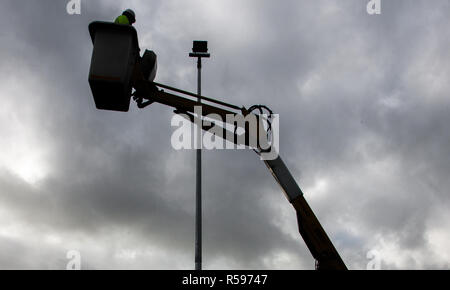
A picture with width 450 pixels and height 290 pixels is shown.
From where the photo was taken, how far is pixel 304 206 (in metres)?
9.77

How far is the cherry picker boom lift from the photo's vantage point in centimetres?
824

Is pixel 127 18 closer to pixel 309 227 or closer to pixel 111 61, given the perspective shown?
pixel 111 61

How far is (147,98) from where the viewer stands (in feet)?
31.6

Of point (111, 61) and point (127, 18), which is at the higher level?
point (127, 18)

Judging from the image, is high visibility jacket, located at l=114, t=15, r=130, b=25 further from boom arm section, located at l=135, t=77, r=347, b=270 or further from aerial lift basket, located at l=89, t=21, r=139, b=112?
boom arm section, located at l=135, t=77, r=347, b=270

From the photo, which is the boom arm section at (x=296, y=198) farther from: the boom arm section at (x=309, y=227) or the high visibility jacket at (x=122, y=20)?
the high visibility jacket at (x=122, y=20)

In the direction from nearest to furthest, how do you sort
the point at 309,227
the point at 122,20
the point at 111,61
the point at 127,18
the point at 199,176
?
the point at 111,61, the point at 122,20, the point at 127,18, the point at 309,227, the point at 199,176

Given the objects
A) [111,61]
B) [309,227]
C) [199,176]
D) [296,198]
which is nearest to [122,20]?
[111,61]

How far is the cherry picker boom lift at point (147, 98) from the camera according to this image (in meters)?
8.24

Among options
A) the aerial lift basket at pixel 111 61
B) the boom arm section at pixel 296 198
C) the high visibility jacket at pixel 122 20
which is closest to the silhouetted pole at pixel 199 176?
the boom arm section at pixel 296 198

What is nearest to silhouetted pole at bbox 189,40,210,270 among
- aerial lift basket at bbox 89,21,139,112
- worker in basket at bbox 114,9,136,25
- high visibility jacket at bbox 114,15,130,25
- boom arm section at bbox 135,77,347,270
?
boom arm section at bbox 135,77,347,270

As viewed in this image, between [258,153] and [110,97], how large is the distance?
407 centimetres
